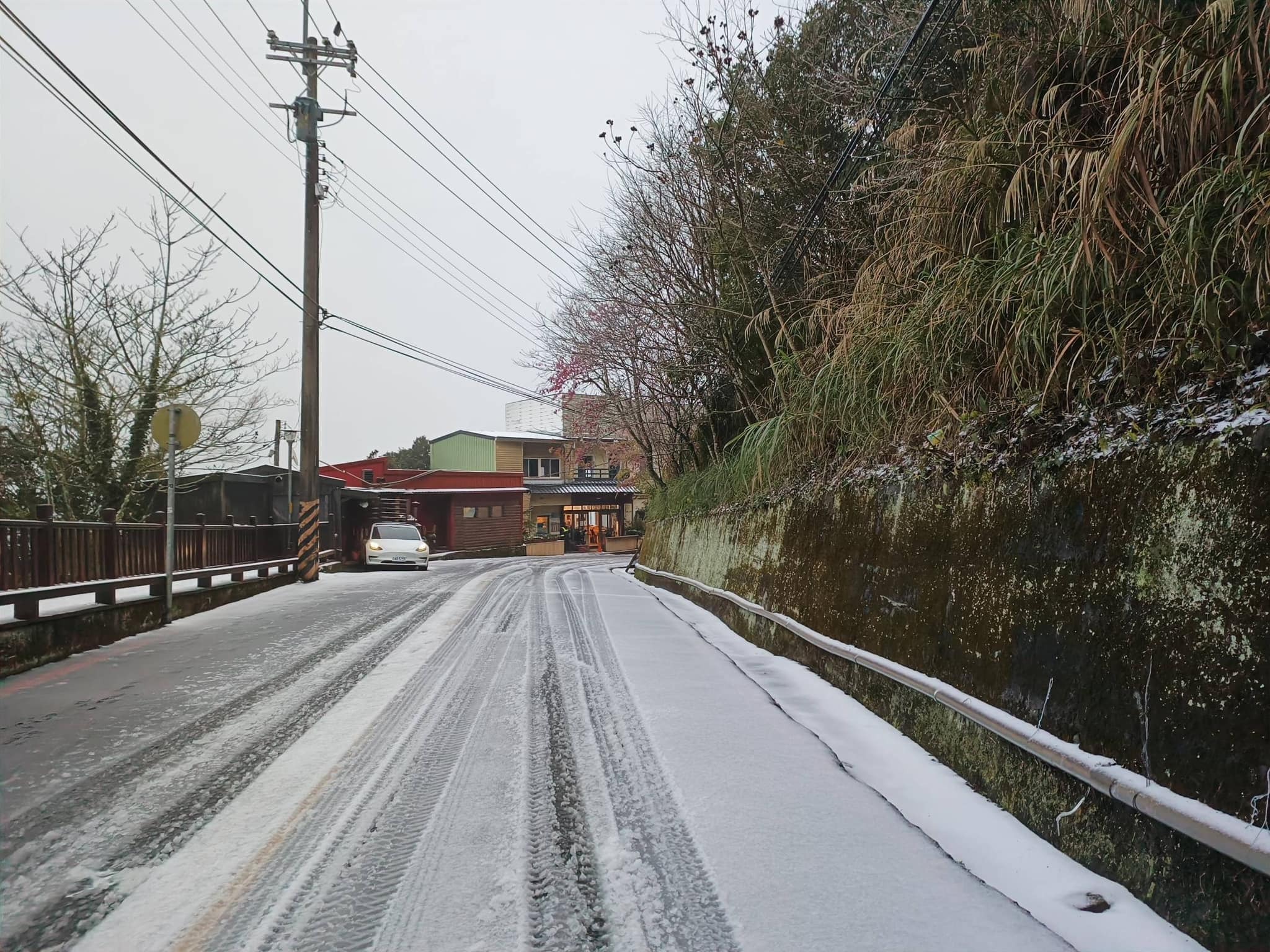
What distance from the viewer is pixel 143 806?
3.32 metres

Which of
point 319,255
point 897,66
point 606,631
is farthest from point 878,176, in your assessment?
point 319,255

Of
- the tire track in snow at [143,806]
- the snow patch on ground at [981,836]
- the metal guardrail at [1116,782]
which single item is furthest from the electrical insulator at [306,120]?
the metal guardrail at [1116,782]

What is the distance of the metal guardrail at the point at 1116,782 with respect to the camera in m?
1.95

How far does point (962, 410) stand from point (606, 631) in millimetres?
4906

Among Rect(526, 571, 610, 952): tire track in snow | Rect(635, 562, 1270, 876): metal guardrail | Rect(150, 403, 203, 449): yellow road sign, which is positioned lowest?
Rect(526, 571, 610, 952): tire track in snow

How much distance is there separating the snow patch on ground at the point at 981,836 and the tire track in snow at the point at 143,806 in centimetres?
293

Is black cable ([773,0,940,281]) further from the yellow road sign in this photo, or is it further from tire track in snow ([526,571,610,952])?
the yellow road sign

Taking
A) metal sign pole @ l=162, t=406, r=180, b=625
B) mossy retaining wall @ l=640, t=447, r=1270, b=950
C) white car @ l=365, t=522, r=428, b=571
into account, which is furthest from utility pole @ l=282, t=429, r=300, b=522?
mossy retaining wall @ l=640, t=447, r=1270, b=950

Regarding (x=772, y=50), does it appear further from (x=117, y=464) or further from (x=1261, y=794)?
(x=117, y=464)

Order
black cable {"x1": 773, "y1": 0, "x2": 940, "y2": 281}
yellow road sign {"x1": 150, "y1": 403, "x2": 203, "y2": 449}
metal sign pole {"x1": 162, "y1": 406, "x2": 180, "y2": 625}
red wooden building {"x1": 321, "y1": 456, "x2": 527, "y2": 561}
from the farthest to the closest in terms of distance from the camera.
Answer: red wooden building {"x1": 321, "y1": 456, "x2": 527, "y2": 561} → yellow road sign {"x1": 150, "y1": 403, "x2": 203, "y2": 449} → metal sign pole {"x1": 162, "y1": 406, "x2": 180, "y2": 625} → black cable {"x1": 773, "y1": 0, "x2": 940, "y2": 281}

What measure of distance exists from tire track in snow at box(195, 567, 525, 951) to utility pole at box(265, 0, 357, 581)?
39.6ft

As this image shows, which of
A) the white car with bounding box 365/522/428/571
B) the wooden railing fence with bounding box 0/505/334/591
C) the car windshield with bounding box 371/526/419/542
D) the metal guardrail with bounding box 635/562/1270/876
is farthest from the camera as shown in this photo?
the car windshield with bounding box 371/526/419/542

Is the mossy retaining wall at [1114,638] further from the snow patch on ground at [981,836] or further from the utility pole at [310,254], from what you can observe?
the utility pole at [310,254]

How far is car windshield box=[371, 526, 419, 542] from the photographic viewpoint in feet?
76.0
